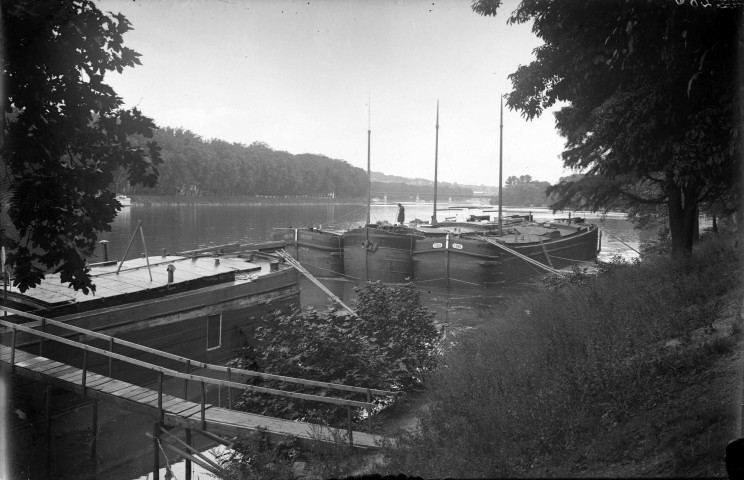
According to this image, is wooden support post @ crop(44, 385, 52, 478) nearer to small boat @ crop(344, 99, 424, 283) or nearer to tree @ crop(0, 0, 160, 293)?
tree @ crop(0, 0, 160, 293)

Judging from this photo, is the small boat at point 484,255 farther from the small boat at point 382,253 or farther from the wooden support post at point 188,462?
the wooden support post at point 188,462

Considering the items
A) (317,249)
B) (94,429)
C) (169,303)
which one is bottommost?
(94,429)

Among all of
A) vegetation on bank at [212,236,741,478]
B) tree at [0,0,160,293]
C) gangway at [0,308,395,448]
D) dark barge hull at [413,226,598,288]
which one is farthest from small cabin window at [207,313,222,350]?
dark barge hull at [413,226,598,288]

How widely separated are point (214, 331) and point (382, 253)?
1680cm

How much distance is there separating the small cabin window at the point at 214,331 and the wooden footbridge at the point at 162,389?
2138 mm

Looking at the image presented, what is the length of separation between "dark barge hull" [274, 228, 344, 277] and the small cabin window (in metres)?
18.2

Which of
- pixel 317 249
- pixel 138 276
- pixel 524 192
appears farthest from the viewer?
pixel 317 249

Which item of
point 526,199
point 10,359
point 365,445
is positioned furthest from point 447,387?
point 526,199

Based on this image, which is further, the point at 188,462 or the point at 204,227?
the point at 204,227

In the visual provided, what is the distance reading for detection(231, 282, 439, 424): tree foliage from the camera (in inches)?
312

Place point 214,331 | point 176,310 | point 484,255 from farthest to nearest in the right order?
point 484,255 → point 214,331 → point 176,310

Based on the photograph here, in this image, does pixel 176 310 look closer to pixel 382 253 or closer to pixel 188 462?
pixel 188 462

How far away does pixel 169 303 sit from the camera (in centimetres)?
1164

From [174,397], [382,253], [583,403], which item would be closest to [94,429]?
[174,397]
